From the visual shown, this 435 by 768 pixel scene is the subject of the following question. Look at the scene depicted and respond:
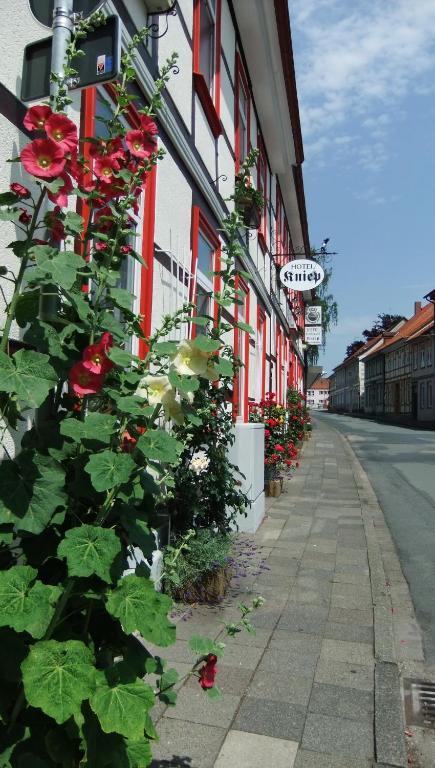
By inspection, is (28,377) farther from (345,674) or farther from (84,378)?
(345,674)

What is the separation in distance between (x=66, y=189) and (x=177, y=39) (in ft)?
13.6

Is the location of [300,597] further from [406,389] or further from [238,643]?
[406,389]

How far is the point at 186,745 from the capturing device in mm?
2479

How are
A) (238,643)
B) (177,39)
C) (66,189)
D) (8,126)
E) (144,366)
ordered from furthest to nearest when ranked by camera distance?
(177,39)
(238,643)
(8,126)
(144,366)
(66,189)

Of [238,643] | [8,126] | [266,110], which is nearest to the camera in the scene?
[8,126]

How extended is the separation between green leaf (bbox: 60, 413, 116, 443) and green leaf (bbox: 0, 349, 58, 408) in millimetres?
166

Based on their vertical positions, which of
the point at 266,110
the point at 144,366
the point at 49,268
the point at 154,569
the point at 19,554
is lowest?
the point at 154,569

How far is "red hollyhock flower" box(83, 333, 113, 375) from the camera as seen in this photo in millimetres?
1587

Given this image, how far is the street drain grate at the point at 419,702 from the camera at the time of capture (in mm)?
2834

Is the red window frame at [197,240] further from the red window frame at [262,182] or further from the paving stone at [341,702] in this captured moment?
the red window frame at [262,182]

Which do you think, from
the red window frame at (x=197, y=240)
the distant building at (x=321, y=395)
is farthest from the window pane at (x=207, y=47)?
the distant building at (x=321, y=395)

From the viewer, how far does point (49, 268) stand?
4.91 feet

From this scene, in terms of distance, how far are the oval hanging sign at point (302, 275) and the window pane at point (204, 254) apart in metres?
6.12

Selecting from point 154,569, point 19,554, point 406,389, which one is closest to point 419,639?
point 154,569
